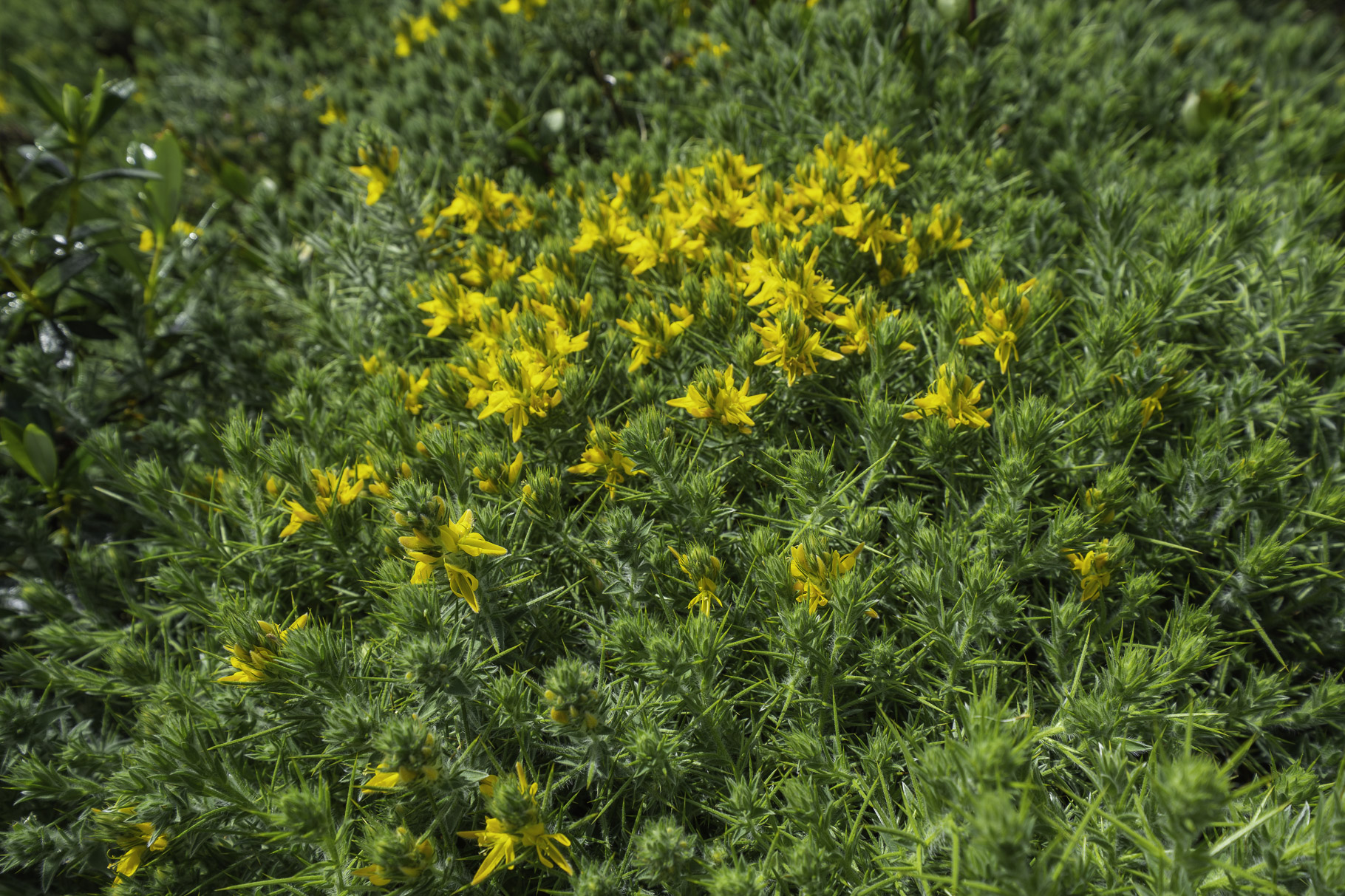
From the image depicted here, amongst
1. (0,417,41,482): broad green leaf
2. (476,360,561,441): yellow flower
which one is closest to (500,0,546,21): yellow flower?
(476,360,561,441): yellow flower

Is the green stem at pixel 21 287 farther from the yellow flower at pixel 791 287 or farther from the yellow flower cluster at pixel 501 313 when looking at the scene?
the yellow flower at pixel 791 287

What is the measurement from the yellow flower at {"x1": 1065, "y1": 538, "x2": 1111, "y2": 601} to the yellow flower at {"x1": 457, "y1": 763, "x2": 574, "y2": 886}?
1176 millimetres

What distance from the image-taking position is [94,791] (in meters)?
1.66

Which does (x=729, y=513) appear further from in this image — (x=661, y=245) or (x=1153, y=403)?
(x=1153, y=403)

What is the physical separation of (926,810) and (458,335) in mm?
1749

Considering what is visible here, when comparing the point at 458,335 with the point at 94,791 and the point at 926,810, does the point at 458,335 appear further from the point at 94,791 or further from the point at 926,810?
the point at 926,810

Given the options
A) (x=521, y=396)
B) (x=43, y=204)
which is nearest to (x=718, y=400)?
(x=521, y=396)

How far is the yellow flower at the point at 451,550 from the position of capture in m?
1.38

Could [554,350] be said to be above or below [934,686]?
above

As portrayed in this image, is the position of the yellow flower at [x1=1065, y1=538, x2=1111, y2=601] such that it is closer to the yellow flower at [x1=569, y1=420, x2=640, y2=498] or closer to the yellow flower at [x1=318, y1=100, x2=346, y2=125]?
the yellow flower at [x1=569, y1=420, x2=640, y2=498]

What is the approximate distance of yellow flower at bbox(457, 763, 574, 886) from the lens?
123 centimetres

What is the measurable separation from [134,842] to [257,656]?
0.48 meters

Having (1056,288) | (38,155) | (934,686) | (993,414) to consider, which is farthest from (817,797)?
(38,155)

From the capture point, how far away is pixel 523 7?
3.56m
